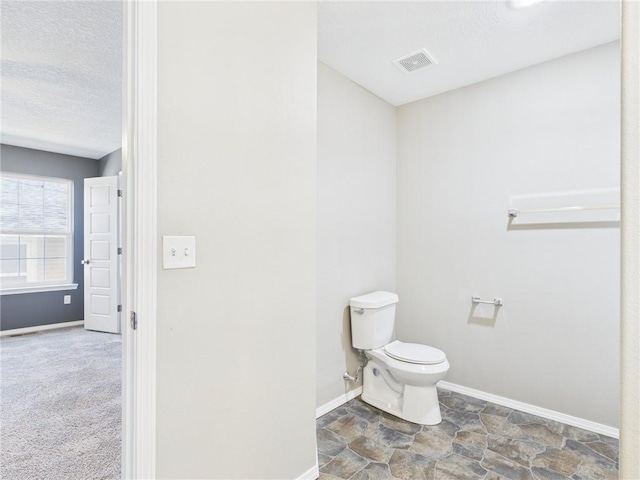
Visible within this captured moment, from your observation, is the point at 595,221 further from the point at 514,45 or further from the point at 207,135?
the point at 207,135

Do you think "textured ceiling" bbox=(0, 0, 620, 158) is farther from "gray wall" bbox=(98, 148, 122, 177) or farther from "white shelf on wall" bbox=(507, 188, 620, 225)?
"gray wall" bbox=(98, 148, 122, 177)

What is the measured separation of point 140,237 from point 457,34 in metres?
2.18

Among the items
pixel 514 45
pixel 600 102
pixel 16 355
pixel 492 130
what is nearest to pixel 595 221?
pixel 600 102

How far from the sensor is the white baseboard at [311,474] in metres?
1.69

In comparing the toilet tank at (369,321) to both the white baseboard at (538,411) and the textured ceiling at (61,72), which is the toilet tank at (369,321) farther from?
the textured ceiling at (61,72)

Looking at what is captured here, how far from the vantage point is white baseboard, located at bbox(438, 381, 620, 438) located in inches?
85.9

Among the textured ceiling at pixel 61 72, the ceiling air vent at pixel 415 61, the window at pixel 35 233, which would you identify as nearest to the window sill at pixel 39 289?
the window at pixel 35 233

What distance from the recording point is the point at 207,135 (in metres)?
1.31

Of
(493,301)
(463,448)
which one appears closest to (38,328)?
(463,448)

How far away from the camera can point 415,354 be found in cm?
239

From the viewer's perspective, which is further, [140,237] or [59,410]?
[59,410]

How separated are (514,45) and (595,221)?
4.16ft

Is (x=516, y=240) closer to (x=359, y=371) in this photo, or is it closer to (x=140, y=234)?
(x=359, y=371)

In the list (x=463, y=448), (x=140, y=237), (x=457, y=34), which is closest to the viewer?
(x=140, y=237)
